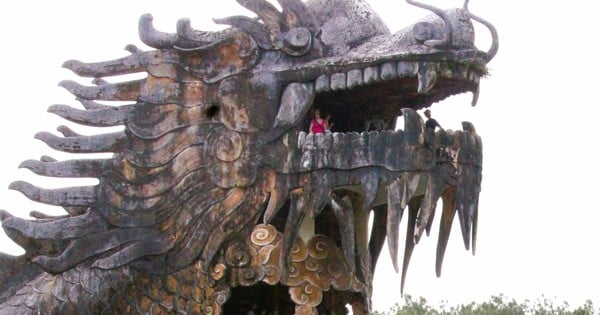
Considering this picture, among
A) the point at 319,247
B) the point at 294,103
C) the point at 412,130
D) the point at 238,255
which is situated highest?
the point at 294,103

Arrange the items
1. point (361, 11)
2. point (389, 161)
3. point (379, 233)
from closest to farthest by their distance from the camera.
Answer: point (389, 161) → point (361, 11) → point (379, 233)

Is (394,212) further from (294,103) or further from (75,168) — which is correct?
(75,168)

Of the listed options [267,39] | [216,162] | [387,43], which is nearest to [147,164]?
[216,162]

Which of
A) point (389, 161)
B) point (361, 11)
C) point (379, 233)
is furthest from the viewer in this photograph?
point (379, 233)

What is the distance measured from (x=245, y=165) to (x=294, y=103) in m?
0.76

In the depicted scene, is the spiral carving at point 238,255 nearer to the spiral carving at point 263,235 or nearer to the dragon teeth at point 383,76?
the spiral carving at point 263,235

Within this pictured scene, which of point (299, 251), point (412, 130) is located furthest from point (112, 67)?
point (412, 130)

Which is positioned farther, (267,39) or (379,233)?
(379,233)

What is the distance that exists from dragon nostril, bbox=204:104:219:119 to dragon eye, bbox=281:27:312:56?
876 millimetres

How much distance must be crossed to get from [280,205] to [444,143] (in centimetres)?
167

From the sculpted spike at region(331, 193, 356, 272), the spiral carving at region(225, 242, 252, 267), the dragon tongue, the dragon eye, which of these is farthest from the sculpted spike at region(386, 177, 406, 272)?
the dragon eye

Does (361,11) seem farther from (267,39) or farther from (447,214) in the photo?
(447,214)

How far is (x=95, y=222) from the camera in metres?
13.3

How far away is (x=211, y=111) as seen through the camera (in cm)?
1329
